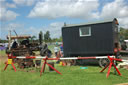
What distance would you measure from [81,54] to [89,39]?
1.34m

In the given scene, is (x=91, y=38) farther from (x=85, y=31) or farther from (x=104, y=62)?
(x=104, y=62)

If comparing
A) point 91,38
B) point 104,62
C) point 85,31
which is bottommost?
point 104,62

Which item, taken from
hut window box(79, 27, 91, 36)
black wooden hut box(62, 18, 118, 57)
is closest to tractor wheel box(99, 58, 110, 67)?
black wooden hut box(62, 18, 118, 57)

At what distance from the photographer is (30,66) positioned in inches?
421

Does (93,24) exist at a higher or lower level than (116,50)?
higher

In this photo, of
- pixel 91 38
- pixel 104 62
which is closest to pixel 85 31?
pixel 91 38

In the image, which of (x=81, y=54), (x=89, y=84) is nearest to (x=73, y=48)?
(x=81, y=54)

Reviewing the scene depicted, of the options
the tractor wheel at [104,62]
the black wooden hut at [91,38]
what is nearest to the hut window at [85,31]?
the black wooden hut at [91,38]

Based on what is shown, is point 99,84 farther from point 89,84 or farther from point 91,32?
point 91,32

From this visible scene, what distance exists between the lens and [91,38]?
10867 mm

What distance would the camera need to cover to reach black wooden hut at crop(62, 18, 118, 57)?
402 inches

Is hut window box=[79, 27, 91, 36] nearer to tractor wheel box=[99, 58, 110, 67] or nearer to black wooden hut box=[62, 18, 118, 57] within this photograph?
black wooden hut box=[62, 18, 118, 57]

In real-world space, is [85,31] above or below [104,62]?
above

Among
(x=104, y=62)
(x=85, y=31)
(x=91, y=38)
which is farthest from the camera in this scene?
(x=85, y=31)
